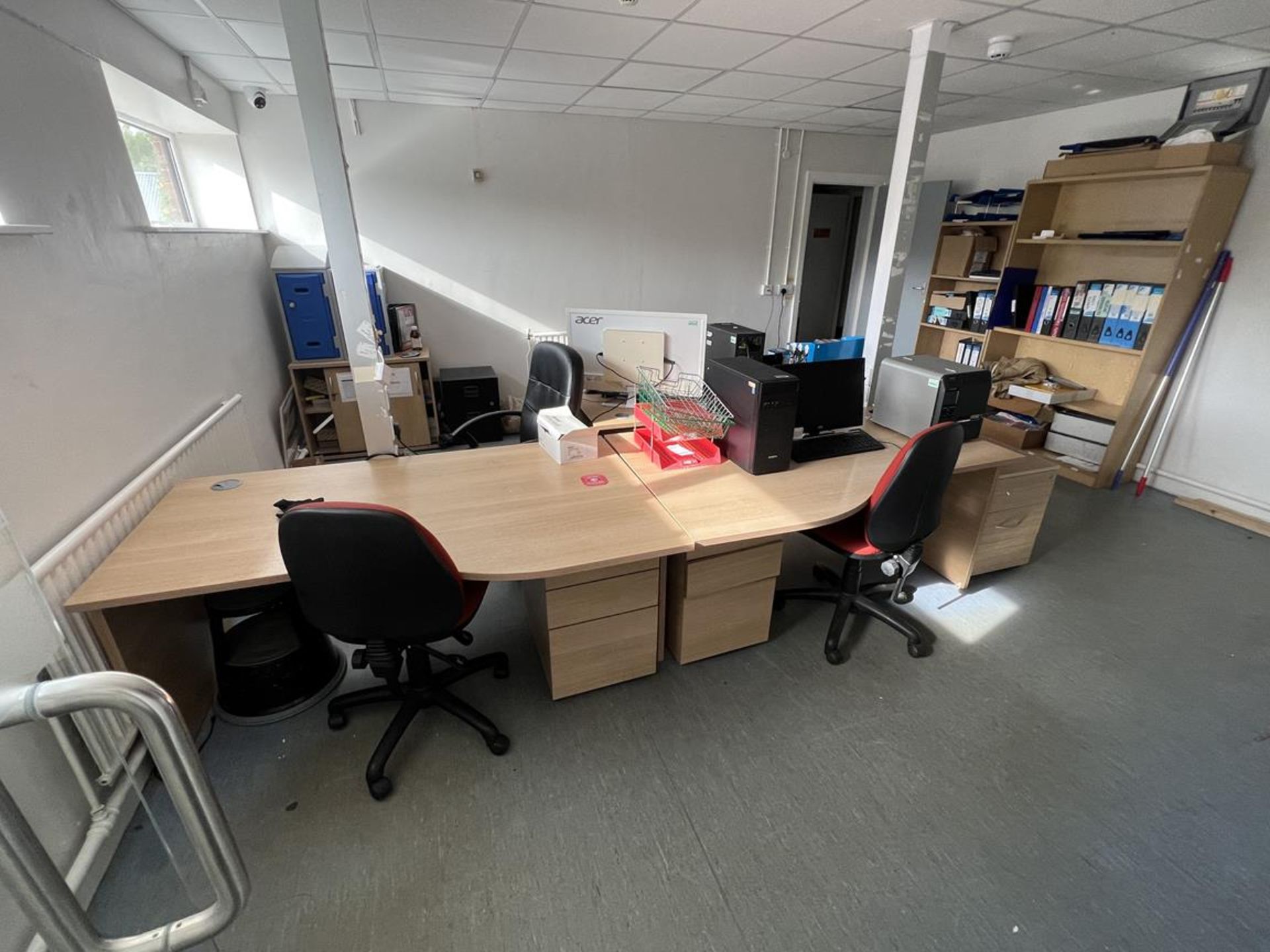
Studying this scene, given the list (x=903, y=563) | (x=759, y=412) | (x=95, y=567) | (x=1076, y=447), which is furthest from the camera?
(x=1076, y=447)

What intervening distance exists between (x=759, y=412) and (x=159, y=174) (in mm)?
3586

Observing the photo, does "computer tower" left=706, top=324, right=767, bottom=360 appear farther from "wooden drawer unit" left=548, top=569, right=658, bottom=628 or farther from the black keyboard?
"wooden drawer unit" left=548, top=569, right=658, bottom=628

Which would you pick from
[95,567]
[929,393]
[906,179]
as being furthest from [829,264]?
[95,567]

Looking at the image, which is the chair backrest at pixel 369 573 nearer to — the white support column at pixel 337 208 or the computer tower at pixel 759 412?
the white support column at pixel 337 208

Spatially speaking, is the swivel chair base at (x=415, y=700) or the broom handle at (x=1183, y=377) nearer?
the swivel chair base at (x=415, y=700)

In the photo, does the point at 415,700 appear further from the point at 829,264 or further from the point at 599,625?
the point at 829,264

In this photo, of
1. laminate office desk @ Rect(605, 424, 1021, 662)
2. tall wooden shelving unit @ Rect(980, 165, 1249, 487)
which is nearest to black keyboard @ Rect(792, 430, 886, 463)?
laminate office desk @ Rect(605, 424, 1021, 662)

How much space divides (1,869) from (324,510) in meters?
0.77

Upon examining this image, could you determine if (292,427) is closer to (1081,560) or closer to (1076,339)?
(1081,560)

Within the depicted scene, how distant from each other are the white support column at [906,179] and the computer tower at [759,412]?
3.78 ft

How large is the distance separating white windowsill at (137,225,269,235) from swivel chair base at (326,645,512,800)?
6.29 ft

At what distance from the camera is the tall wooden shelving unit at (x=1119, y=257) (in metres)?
3.17

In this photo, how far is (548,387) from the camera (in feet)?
9.12

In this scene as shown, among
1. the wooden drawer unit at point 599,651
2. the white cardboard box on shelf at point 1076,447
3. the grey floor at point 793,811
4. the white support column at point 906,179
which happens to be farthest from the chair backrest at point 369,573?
the white cardboard box on shelf at point 1076,447
